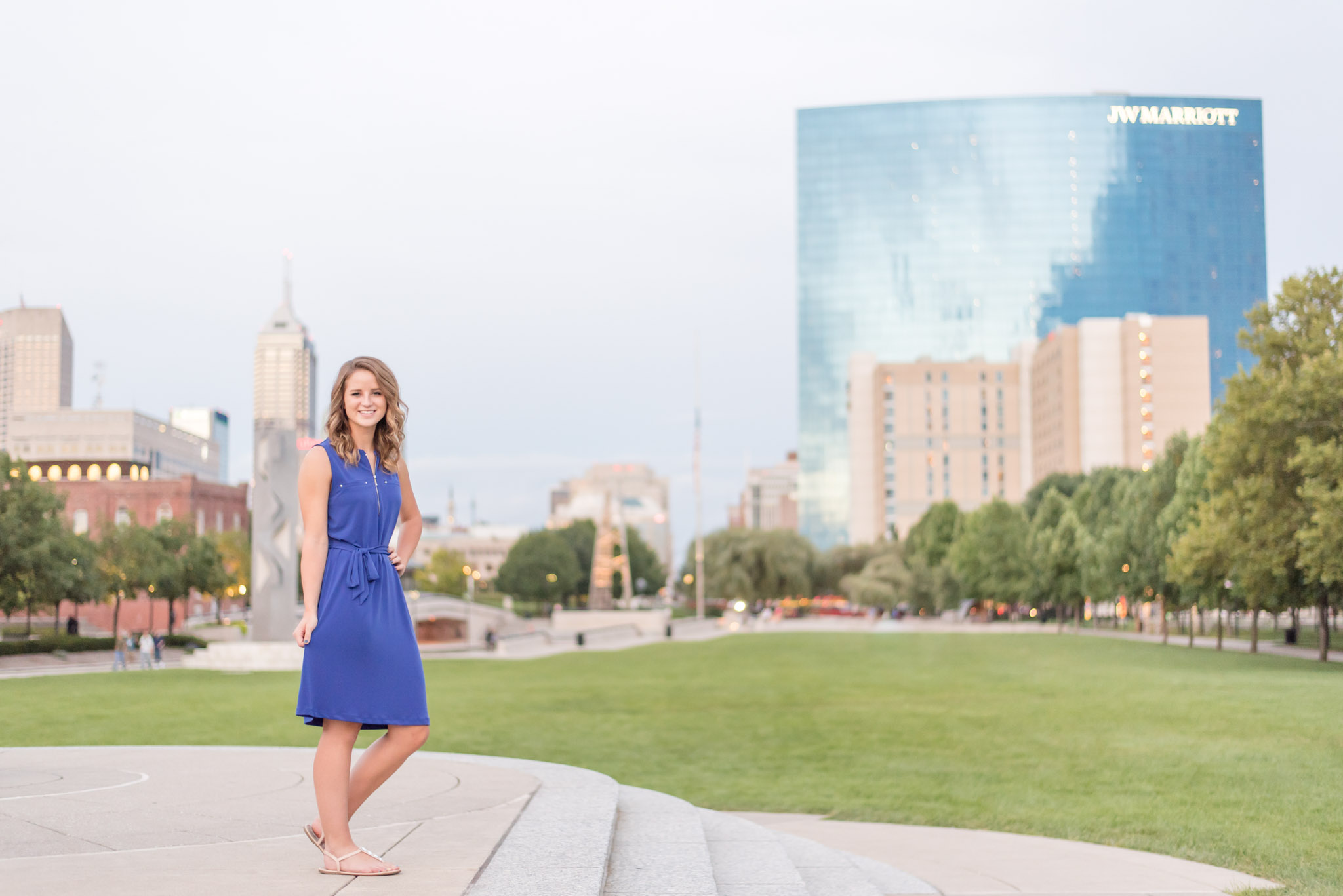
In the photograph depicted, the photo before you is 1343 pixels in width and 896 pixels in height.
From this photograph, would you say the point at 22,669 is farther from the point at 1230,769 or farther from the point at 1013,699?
the point at 1230,769

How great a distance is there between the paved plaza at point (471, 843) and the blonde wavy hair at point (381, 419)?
1974 millimetres

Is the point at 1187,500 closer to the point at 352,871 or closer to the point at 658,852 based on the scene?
the point at 658,852

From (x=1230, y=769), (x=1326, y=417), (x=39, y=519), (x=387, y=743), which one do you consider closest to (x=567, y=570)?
(x=39, y=519)

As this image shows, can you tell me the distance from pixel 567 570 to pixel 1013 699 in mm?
96733

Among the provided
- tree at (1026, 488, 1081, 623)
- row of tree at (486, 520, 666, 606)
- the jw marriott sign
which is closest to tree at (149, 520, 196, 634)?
tree at (1026, 488, 1081, 623)

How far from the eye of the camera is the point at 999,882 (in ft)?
26.5

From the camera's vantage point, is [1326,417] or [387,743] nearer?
[387,743]

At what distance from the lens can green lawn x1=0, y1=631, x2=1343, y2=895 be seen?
1119 cm

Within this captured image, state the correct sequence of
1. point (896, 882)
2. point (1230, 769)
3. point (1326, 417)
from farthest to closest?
point (1326, 417) < point (1230, 769) < point (896, 882)

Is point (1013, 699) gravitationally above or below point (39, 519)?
below

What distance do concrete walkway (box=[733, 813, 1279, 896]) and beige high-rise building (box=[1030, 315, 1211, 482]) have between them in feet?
433

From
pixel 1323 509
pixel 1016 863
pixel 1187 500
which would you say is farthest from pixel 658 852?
pixel 1187 500

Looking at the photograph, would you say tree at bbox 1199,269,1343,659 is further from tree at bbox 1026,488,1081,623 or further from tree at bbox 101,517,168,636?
tree at bbox 101,517,168,636

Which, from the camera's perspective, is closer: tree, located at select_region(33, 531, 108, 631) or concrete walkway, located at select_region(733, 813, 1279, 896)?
concrete walkway, located at select_region(733, 813, 1279, 896)
